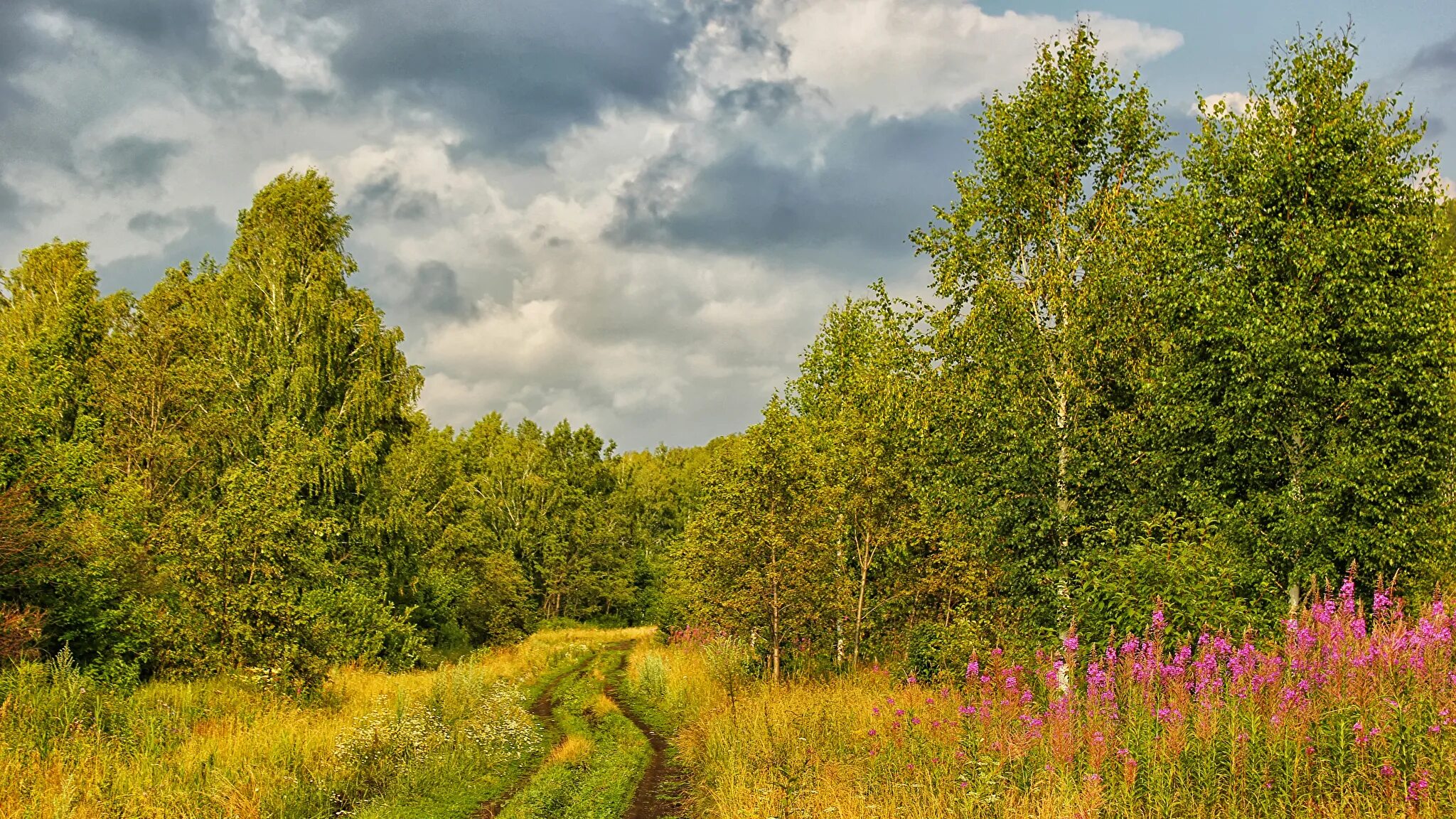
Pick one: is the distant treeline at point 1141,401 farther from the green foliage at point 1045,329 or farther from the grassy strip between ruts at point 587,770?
the grassy strip between ruts at point 587,770

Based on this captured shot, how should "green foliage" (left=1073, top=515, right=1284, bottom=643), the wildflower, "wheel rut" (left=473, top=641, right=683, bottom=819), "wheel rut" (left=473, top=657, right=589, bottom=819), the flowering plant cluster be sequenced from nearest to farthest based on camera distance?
the wildflower < the flowering plant cluster < "green foliage" (left=1073, top=515, right=1284, bottom=643) < "wheel rut" (left=473, top=641, right=683, bottom=819) < "wheel rut" (left=473, top=657, right=589, bottom=819)

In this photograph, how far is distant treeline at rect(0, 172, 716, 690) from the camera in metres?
16.9

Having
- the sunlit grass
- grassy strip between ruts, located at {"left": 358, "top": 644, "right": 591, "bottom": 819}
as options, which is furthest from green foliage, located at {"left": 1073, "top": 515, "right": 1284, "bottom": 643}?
the sunlit grass

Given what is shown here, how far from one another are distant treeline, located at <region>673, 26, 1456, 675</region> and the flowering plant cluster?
4.07 meters

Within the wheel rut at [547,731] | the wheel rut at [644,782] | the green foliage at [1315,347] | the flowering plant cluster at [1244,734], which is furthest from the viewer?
the green foliage at [1315,347]

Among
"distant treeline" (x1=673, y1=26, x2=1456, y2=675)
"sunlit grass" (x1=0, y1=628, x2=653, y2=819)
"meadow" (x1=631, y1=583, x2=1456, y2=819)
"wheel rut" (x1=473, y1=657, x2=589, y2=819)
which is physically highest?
"distant treeline" (x1=673, y1=26, x2=1456, y2=675)

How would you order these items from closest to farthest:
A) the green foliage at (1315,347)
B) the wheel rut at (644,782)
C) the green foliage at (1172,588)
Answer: the green foliage at (1172,588) < the wheel rut at (644,782) < the green foliage at (1315,347)

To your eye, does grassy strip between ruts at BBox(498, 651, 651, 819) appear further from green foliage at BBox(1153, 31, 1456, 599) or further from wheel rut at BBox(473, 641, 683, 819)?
green foliage at BBox(1153, 31, 1456, 599)

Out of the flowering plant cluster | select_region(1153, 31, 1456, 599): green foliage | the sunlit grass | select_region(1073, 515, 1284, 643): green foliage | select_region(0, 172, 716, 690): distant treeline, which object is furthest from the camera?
select_region(0, 172, 716, 690): distant treeline

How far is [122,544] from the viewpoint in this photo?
61.6ft

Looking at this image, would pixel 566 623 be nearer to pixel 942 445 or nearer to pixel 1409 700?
pixel 942 445

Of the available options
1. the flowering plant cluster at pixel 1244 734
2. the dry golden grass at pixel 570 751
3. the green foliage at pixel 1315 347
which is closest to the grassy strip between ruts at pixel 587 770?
the dry golden grass at pixel 570 751

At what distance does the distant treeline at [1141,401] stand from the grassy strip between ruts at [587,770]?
4.09 meters

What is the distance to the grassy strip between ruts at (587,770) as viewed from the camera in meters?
12.1
